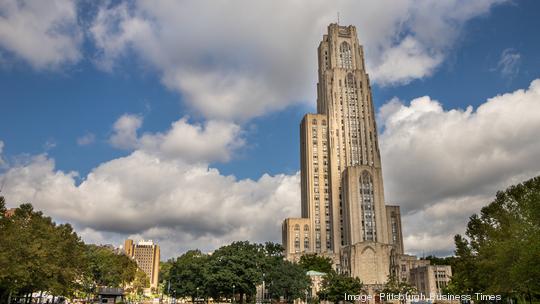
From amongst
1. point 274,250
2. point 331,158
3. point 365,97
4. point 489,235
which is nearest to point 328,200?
point 331,158

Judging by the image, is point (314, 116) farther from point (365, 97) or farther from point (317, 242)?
point (317, 242)

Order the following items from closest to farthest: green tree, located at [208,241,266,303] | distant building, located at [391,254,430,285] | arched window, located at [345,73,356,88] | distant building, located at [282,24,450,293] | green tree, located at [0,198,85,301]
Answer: green tree, located at [0,198,85,301] → green tree, located at [208,241,266,303] → distant building, located at [391,254,430,285] → distant building, located at [282,24,450,293] → arched window, located at [345,73,356,88]

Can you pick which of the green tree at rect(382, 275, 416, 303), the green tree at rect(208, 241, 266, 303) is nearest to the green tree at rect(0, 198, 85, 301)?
the green tree at rect(208, 241, 266, 303)

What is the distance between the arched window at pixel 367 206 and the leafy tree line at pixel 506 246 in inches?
3586

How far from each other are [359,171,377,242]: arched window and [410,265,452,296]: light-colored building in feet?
103

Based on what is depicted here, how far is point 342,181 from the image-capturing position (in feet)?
584

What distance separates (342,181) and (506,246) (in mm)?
128376

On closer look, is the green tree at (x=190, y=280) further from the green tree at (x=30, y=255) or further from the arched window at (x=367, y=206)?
the arched window at (x=367, y=206)

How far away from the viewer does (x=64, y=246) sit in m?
74.2

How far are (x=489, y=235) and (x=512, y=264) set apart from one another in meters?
12.5

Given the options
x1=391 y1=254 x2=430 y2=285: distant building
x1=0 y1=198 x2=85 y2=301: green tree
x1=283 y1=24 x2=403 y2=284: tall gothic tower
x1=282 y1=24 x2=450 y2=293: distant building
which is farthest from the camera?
x1=283 y1=24 x2=403 y2=284: tall gothic tower

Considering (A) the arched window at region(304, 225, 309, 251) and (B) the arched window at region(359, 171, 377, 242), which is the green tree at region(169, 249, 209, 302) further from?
(B) the arched window at region(359, 171, 377, 242)

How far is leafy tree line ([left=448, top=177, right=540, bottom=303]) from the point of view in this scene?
151 ft

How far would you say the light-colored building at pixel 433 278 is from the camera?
128 m
